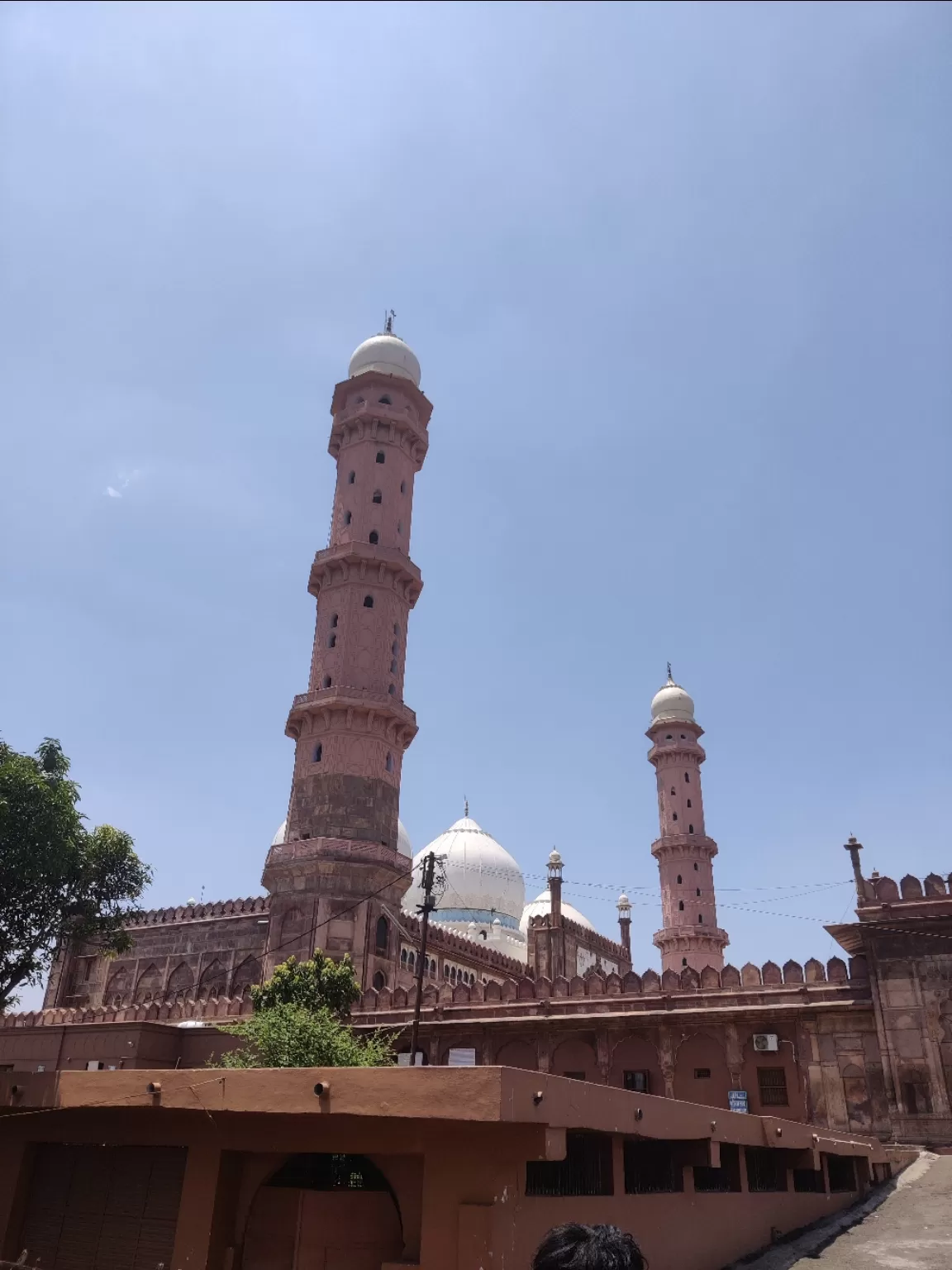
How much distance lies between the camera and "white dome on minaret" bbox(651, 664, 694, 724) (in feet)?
166

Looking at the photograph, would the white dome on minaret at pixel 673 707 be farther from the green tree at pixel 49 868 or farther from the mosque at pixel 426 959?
the green tree at pixel 49 868

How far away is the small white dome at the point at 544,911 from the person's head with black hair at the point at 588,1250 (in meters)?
46.0

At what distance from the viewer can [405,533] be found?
120 ft

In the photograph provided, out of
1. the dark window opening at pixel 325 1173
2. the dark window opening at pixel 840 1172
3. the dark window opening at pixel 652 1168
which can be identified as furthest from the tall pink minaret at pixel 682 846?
the dark window opening at pixel 325 1173

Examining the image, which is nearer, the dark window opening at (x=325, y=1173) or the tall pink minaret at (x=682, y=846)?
the dark window opening at (x=325, y=1173)

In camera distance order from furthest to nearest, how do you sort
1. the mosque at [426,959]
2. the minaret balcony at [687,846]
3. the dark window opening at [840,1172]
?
the minaret balcony at [687,846]
the mosque at [426,959]
the dark window opening at [840,1172]

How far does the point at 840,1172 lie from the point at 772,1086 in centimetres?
643

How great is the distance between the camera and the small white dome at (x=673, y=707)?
166 feet

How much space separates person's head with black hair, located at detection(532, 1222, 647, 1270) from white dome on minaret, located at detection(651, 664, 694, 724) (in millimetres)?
48202

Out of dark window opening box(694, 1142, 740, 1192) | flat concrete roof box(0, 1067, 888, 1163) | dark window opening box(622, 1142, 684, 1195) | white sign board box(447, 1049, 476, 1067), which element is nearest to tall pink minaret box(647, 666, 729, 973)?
white sign board box(447, 1049, 476, 1067)

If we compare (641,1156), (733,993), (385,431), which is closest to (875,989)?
(733,993)

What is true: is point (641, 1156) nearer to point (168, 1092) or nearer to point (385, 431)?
point (168, 1092)

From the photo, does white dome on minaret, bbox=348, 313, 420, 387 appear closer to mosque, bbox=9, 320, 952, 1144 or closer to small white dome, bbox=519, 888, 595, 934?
mosque, bbox=9, 320, 952, 1144

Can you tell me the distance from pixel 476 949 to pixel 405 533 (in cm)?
1819
